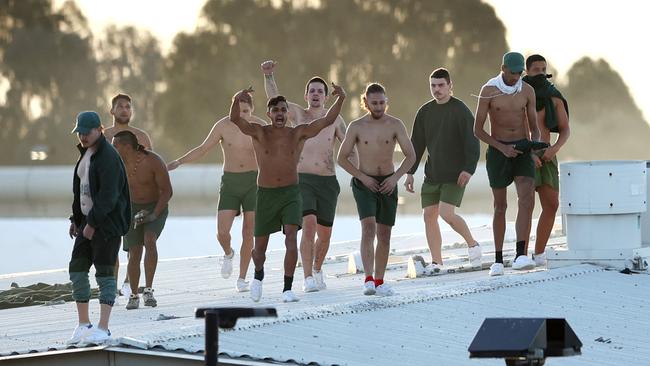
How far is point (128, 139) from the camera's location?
46.0 feet

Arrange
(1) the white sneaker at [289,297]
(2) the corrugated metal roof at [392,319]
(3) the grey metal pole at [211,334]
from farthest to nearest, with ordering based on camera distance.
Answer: (1) the white sneaker at [289,297] → (2) the corrugated metal roof at [392,319] → (3) the grey metal pole at [211,334]

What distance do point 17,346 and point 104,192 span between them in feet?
3.81

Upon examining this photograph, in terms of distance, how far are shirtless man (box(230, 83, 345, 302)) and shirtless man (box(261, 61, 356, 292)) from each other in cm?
82

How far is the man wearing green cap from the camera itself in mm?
11547

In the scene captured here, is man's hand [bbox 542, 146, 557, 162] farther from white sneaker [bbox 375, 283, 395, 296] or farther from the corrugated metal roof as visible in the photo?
white sneaker [bbox 375, 283, 395, 296]

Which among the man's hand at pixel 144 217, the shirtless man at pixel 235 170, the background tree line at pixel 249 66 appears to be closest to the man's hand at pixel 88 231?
the man's hand at pixel 144 217

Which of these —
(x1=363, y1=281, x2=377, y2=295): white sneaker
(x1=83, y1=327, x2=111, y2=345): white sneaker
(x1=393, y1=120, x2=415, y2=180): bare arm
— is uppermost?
Result: (x1=393, y1=120, x2=415, y2=180): bare arm

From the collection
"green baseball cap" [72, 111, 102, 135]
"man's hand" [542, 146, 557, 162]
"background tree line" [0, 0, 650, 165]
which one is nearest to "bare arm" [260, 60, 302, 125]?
"man's hand" [542, 146, 557, 162]

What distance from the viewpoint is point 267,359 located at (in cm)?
1014

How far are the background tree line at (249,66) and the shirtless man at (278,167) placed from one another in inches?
1970

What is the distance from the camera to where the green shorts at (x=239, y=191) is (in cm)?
1553

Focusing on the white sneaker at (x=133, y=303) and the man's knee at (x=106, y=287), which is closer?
the man's knee at (x=106, y=287)

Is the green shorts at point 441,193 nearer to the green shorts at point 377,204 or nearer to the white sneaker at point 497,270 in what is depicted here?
the white sneaker at point 497,270

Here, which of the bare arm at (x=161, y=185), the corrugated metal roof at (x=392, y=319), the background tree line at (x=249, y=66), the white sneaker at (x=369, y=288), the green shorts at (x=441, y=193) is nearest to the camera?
the corrugated metal roof at (x=392, y=319)
